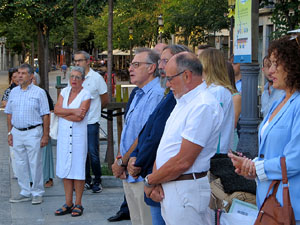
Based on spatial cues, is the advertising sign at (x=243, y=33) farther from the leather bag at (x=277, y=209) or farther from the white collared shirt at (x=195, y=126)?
the leather bag at (x=277, y=209)

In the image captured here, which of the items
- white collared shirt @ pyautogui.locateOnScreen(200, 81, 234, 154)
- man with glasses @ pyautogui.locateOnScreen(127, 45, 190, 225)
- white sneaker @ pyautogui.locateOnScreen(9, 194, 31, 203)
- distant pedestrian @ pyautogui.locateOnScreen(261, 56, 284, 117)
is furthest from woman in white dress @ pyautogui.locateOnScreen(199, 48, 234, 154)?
white sneaker @ pyautogui.locateOnScreen(9, 194, 31, 203)

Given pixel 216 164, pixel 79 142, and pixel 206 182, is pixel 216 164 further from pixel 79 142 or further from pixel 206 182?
pixel 79 142

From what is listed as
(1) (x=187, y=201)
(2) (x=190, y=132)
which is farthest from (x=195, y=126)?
(1) (x=187, y=201)

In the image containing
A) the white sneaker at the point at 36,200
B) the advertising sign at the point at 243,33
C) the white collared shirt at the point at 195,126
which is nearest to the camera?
the white collared shirt at the point at 195,126

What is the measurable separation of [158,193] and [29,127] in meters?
3.97

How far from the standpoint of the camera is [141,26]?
4556 cm

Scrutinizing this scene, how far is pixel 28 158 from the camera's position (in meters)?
7.67

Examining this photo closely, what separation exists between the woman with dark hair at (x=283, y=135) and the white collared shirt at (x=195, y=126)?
0.37 meters

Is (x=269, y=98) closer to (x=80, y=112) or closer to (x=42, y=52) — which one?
(x=80, y=112)

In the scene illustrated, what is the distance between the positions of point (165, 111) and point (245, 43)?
431 centimetres

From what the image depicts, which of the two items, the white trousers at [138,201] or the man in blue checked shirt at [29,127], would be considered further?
the man in blue checked shirt at [29,127]

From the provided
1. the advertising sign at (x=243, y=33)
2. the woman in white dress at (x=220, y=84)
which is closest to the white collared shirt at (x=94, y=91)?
the advertising sign at (x=243, y=33)

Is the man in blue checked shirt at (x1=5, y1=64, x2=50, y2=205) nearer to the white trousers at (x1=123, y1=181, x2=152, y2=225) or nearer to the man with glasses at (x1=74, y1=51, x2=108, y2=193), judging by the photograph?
the man with glasses at (x1=74, y1=51, x2=108, y2=193)

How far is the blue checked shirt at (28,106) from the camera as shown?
7445 mm
